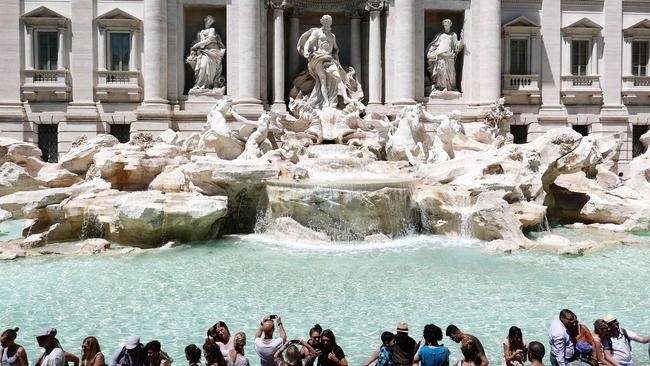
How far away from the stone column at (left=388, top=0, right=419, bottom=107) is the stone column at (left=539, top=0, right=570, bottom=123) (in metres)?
5.46

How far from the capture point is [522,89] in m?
21.4

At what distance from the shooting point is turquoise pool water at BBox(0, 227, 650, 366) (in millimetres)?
7320

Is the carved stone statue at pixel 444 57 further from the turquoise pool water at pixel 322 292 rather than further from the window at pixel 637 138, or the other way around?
the turquoise pool water at pixel 322 292

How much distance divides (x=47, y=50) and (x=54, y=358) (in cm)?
1809

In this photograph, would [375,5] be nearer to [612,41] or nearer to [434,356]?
[612,41]

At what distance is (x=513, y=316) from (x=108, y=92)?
16.9m

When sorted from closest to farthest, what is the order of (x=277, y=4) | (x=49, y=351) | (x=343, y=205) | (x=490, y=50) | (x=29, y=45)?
1. (x=49, y=351)
2. (x=343, y=205)
3. (x=29, y=45)
4. (x=277, y=4)
5. (x=490, y=50)

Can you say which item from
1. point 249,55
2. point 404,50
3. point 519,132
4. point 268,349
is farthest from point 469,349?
point 519,132

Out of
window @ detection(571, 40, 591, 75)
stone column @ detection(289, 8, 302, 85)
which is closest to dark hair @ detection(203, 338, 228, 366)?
stone column @ detection(289, 8, 302, 85)

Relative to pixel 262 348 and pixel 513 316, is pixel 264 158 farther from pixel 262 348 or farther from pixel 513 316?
pixel 262 348

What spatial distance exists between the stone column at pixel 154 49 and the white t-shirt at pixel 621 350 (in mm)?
17320

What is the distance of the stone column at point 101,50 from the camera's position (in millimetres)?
19953

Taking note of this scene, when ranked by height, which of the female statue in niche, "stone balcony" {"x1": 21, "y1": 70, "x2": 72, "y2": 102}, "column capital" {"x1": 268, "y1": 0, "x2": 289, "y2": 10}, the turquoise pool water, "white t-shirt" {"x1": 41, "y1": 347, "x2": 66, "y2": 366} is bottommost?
the turquoise pool water

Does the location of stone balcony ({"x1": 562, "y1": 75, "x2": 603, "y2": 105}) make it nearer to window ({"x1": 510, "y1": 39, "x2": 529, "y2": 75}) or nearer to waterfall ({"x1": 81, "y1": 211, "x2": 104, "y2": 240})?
window ({"x1": 510, "y1": 39, "x2": 529, "y2": 75})
